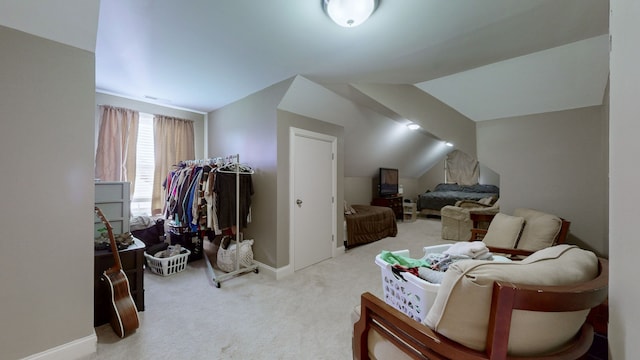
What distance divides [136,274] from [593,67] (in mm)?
4611

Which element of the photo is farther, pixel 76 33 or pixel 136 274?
pixel 136 274

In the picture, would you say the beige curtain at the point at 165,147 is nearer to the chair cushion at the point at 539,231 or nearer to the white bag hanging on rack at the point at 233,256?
the white bag hanging on rack at the point at 233,256

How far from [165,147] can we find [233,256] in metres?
2.14

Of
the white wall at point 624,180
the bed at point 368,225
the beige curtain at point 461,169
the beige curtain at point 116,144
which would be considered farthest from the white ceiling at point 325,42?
the beige curtain at point 461,169

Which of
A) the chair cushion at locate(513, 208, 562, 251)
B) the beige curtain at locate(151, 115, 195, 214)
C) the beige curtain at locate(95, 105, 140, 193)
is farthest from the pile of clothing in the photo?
the beige curtain at locate(151, 115, 195, 214)

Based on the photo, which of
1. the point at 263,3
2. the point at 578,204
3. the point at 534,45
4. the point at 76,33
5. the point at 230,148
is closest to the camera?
the point at 263,3

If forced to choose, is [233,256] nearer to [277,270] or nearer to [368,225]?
[277,270]

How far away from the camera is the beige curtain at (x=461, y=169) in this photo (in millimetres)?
7613

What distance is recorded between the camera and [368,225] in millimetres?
4566

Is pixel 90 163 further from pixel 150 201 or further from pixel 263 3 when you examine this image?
pixel 150 201

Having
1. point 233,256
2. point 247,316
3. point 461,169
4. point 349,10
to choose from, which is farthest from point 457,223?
point 349,10

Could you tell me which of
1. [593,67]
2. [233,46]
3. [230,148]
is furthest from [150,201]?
[593,67]

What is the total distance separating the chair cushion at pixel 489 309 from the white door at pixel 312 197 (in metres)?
2.46

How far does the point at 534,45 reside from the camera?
1928 mm
